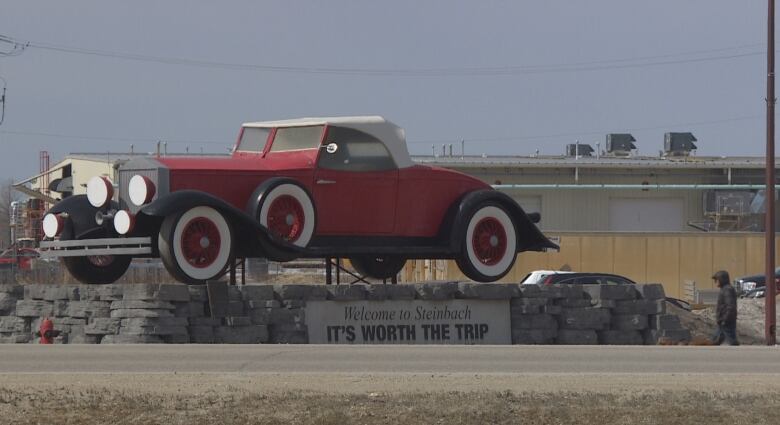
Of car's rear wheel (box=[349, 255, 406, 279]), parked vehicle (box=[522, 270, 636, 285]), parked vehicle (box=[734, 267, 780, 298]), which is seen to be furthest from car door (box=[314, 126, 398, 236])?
parked vehicle (box=[734, 267, 780, 298])

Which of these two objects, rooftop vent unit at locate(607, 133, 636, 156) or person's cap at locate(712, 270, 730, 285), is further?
rooftop vent unit at locate(607, 133, 636, 156)

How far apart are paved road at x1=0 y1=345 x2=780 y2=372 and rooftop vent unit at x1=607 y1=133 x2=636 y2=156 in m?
45.4

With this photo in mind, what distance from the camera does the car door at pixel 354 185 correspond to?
17.8 metres

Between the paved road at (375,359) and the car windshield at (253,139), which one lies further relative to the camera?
the car windshield at (253,139)

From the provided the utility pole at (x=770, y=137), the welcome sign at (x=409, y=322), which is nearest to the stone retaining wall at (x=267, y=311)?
the welcome sign at (x=409, y=322)

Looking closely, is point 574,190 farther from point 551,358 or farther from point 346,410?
point 346,410

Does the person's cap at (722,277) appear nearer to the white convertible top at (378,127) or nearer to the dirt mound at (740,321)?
the dirt mound at (740,321)

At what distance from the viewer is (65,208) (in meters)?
18.0

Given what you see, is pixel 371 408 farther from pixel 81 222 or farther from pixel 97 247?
pixel 81 222

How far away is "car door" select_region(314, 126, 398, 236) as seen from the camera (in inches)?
702

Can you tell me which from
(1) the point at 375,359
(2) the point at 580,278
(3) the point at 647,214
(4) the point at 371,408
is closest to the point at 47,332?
(1) the point at 375,359

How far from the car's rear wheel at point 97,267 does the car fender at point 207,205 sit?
7.41 feet

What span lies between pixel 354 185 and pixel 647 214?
39.7 m

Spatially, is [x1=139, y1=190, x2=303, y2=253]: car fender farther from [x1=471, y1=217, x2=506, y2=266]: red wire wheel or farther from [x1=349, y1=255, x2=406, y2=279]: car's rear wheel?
[x1=349, y1=255, x2=406, y2=279]: car's rear wheel
